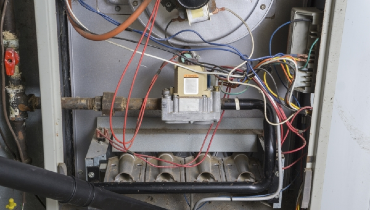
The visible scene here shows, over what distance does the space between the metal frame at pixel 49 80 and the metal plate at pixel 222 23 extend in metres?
0.32

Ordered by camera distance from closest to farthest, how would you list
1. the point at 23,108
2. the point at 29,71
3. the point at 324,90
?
the point at 324,90 → the point at 23,108 → the point at 29,71

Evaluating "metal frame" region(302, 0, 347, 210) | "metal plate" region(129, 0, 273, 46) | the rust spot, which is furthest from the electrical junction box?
the rust spot

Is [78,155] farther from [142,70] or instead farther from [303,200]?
[303,200]

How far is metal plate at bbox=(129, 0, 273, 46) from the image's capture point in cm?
127

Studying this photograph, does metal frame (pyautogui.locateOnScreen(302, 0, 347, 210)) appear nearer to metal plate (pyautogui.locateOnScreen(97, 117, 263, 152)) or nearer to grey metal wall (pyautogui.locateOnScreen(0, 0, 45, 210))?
metal plate (pyautogui.locateOnScreen(97, 117, 263, 152))

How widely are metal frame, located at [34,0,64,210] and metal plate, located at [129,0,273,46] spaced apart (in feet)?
1.06

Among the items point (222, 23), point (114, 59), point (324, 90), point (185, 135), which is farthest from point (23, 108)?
point (324, 90)

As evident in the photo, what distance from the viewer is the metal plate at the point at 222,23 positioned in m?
1.27

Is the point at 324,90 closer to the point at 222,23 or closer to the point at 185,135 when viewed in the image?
the point at 222,23

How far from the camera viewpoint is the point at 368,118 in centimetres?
127

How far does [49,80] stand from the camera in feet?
3.53

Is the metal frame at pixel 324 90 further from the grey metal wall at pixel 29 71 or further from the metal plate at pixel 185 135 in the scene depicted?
the grey metal wall at pixel 29 71

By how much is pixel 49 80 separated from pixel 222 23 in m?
A: 0.62

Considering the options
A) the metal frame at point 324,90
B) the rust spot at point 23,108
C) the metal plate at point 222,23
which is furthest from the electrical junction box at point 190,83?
the rust spot at point 23,108
